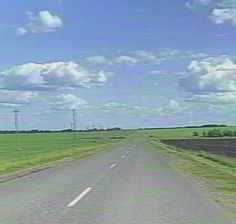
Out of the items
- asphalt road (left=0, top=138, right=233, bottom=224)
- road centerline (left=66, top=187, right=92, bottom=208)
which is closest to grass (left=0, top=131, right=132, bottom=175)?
asphalt road (left=0, top=138, right=233, bottom=224)

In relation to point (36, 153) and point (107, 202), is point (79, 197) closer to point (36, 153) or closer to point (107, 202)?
point (107, 202)

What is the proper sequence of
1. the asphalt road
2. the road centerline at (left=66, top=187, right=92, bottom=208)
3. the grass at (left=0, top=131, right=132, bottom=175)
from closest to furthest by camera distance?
the asphalt road, the road centerline at (left=66, top=187, right=92, bottom=208), the grass at (left=0, top=131, right=132, bottom=175)

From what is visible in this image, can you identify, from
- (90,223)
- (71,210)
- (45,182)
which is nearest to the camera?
(90,223)

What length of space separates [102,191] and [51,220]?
5.53m

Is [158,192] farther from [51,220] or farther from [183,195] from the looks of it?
[51,220]

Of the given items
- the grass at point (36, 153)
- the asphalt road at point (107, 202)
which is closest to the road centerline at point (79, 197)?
the asphalt road at point (107, 202)

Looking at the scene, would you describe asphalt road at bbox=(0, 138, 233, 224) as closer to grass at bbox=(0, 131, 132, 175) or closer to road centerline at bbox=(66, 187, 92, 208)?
road centerline at bbox=(66, 187, 92, 208)

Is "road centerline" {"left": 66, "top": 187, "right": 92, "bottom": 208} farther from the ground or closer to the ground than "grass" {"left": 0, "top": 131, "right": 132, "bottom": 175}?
closer to the ground

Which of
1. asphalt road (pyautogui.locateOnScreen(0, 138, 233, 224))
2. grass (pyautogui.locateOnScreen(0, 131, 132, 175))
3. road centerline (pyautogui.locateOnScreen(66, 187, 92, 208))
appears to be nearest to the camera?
asphalt road (pyautogui.locateOnScreen(0, 138, 233, 224))

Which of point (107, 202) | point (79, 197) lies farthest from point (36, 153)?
point (107, 202)

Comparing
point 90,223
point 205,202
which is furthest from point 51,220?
point 205,202

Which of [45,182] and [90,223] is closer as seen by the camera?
[90,223]

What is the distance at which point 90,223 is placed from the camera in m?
9.63

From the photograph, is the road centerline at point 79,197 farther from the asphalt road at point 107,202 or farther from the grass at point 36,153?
the grass at point 36,153
